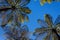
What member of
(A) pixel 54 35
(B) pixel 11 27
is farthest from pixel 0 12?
(A) pixel 54 35

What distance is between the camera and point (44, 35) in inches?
66.0

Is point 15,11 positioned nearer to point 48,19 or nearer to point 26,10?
point 26,10

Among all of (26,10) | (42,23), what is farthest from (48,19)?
(26,10)

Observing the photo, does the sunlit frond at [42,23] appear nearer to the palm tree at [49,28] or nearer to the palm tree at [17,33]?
the palm tree at [49,28]

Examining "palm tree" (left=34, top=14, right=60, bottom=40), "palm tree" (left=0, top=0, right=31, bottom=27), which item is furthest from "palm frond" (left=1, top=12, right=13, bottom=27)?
"palm tree" (left=34, top=14, right=60, bottom=40)

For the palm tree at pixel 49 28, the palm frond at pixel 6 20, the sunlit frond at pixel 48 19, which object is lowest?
the palm tree at pixel 49 28

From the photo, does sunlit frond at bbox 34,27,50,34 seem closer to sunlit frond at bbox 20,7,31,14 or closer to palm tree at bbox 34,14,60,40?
palm tree at bbox 34,14,60,40

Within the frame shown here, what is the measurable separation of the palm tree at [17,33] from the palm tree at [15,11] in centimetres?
6

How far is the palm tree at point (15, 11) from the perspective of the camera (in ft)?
5.53

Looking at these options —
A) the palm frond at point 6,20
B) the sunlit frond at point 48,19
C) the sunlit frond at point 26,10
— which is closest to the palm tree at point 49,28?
the sunlit frond at point 48,19

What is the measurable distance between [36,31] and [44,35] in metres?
0.09

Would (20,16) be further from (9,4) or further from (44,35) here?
(44,35)

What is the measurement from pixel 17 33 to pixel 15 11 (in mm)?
223

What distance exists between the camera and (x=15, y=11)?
172cm
